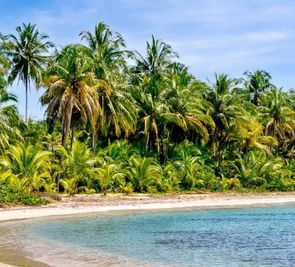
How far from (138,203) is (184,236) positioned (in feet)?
37.2

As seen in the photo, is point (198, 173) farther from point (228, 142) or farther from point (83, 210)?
point (83, 210)

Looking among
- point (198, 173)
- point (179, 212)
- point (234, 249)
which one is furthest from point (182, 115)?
point (234, 249)

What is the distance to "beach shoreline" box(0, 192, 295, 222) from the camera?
969 inches

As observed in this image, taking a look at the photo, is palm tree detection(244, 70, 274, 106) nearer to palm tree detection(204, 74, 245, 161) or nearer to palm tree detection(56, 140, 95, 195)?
palm tree detection(204, 74, 245, 161)

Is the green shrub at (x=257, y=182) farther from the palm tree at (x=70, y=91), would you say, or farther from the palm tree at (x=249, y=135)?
the palm tree at (x=70, y=91)

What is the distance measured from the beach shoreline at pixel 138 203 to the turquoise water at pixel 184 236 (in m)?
1.65

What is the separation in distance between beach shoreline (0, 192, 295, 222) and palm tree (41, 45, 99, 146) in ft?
19.2

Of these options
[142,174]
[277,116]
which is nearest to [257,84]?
[277,116]

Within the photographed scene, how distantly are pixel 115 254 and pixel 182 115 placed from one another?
95.0ft

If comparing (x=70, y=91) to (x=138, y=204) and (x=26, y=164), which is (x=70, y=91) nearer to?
(x=26, y=164)

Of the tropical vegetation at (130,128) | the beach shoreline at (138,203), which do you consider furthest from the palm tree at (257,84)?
the beach shoreline at (138,203)

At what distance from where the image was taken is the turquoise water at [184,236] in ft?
45.6

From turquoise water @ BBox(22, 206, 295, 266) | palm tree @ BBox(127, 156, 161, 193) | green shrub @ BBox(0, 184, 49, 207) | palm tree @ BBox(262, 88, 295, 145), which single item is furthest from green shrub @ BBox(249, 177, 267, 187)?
green shrub @ BBox(0, 184, 49, 207)

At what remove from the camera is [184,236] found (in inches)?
731
